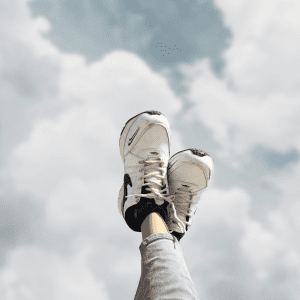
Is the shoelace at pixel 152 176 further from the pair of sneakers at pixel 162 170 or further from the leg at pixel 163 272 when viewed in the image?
the leg at pixel 163 272

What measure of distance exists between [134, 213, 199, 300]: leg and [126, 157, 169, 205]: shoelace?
572 millimetres

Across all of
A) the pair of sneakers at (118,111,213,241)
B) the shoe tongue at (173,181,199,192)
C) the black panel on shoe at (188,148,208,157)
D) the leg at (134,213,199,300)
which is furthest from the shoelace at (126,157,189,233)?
the leg at (134,213,199,300)

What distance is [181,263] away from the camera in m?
1.27

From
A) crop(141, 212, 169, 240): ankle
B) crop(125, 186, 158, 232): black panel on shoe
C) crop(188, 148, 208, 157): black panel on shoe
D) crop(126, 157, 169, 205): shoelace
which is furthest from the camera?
crop(188, 148, 208, 157): black panel on shoe

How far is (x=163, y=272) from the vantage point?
1.17 meters

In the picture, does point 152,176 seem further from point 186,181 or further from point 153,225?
point 153,225

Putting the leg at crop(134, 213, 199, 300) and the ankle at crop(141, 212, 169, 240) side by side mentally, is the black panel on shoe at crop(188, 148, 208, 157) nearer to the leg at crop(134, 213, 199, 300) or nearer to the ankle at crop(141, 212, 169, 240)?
the ankle at crop(141, 212, 169, 240)

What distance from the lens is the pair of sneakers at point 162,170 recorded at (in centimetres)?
209

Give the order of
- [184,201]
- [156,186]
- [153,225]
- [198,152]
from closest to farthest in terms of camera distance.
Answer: [153,225]
[156,186]
[198,152]
[184,201]

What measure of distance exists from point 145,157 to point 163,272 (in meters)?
1.20

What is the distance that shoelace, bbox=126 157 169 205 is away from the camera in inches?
77.9

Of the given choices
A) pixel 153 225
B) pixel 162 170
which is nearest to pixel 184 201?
pixel 162 170

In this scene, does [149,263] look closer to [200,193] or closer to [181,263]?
[181,263]

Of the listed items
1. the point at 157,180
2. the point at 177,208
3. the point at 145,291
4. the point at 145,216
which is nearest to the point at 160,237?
the point at 145,291
